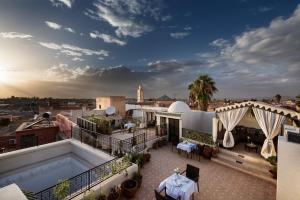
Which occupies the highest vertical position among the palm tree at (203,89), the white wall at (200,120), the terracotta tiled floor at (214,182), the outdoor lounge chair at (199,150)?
the palm tree at (203,89)

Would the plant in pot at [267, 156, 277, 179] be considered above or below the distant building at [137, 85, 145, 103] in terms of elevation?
below

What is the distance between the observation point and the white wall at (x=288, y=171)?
5797mm

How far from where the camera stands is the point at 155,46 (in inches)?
768

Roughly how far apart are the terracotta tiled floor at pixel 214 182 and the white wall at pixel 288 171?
1059 mm

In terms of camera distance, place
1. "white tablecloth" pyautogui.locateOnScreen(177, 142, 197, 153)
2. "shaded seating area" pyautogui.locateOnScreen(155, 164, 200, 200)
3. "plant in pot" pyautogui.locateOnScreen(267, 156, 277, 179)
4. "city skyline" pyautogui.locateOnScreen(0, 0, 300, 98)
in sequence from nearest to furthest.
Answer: "shaded seating area" pyautogui.locateOnScreen(155, 164, 200, 200)
"plant in pot" pyautogui.locateOnScreen(267, 156, 277, 179)
"city skyline" pyautogui.locateOnScreen(0, 0, 300, 98)
"white tablecloth" pyautogui.locateOnScreen(177, 142, 197, 153)

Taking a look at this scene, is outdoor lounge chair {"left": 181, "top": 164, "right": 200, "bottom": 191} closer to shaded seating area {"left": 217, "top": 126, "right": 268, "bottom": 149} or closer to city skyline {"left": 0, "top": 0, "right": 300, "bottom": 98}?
shaded seating area {"left": 217, "top": 126, "right": 268, "bottom": 149}

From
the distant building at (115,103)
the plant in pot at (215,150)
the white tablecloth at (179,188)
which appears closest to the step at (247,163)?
the plant in pot at (215,150)

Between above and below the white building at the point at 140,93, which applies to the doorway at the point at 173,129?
below

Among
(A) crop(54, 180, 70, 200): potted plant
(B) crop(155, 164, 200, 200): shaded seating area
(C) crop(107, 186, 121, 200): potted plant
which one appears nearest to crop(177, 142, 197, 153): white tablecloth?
(B) crop(155, 164, 200, 200): shaded seating area

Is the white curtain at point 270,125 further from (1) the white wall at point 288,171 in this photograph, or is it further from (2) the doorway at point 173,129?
(2) the doorway at point 173,129

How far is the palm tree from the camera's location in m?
18.4

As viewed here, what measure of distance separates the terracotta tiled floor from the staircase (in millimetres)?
355

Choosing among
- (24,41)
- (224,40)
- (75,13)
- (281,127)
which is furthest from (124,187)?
(224,40)

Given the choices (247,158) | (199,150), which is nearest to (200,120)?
(199,150)
